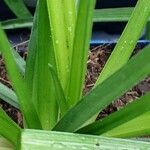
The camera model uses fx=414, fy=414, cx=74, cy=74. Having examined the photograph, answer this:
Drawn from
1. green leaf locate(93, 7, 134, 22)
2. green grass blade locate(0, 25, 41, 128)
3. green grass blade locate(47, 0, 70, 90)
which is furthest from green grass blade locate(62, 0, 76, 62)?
green leaf locate(93, 7, 134, 22)

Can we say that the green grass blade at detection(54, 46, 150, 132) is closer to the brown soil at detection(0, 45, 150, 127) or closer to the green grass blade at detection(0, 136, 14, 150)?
the green grass blade at detection(0, 136, 14, 150)

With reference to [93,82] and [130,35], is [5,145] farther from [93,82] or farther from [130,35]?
[93,82]

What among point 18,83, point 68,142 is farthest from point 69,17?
point 68,142

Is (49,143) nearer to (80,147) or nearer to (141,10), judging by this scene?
(80,147)

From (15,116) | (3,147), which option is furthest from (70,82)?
(15,116)

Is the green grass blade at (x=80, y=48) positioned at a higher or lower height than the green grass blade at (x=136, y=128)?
higher

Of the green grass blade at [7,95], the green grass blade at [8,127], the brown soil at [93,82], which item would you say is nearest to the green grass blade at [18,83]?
the green grass blade at [8,127]

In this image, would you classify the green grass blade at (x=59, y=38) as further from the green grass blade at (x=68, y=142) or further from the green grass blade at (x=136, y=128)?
the green grass blade at (x=68, y=142)
